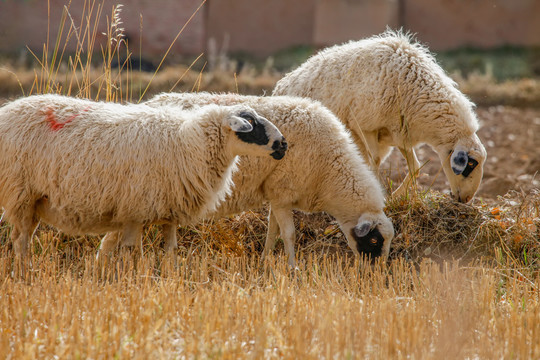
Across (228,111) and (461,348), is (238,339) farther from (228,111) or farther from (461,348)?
(228,111)

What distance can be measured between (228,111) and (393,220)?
2185mm

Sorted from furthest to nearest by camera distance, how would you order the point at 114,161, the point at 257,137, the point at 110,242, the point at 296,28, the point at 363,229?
the point at 296,28 → the point at 110,242 → the point at 363,229 → the point at 257,137 → the point at 114,161

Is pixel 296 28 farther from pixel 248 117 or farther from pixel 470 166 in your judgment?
pixel 248 117

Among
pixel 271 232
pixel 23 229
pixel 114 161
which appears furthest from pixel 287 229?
pixel 23 229

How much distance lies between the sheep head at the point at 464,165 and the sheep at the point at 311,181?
1.02 meters

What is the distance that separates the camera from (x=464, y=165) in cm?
687

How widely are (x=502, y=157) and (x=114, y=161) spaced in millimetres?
7088

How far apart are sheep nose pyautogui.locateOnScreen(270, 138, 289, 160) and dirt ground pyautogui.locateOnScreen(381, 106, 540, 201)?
1.82m

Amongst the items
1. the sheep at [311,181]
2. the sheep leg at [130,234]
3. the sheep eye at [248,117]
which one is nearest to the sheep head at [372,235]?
the sheep at [311,181]

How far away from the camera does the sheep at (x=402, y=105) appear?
6.94m

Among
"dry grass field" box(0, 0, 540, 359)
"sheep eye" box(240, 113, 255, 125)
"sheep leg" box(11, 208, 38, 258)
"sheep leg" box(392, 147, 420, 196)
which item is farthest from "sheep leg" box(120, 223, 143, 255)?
"sheep leg" box(392, 147, 420, 196)

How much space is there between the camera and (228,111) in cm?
570

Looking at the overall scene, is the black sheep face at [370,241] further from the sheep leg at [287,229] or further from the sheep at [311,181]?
the sheep leg at [287,229]

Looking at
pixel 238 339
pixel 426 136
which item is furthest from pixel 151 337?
pixel 426 136
